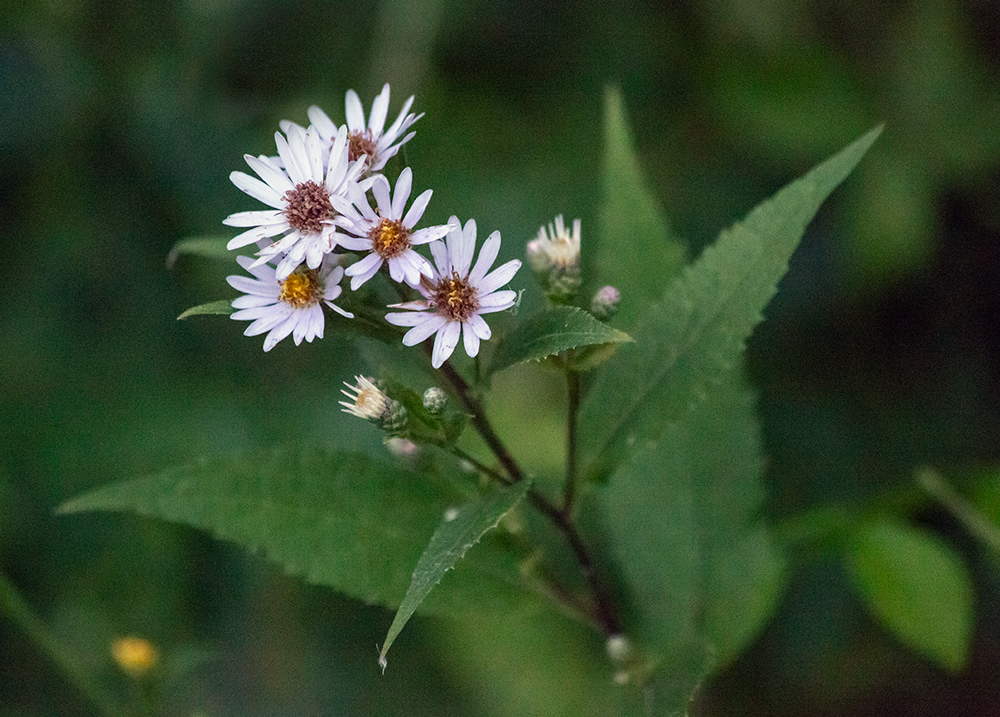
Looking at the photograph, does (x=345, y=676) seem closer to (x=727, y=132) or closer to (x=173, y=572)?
(x=173, y=572)

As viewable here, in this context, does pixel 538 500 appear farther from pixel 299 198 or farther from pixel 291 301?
pixel 299 198

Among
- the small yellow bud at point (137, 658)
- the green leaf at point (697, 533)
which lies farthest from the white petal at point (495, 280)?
the small yellow bud at point (137, 658)

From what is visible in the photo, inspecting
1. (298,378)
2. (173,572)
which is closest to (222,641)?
(173,572)

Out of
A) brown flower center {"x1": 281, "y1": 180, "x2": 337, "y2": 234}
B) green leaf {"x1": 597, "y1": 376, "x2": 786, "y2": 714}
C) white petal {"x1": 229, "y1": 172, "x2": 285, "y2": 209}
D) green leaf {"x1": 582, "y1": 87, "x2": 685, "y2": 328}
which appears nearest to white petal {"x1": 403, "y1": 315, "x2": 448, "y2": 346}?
brown flower center {"x1": 281, "y1": 180, "x2": 337, "y2": 234}

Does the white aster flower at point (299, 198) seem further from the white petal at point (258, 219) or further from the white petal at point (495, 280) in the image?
the white petal at point (495, 280)

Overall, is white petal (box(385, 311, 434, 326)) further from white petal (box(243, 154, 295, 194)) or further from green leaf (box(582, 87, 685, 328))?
green leaf (box(582, 87, 685, 328))

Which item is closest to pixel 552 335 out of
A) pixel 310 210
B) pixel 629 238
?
pixel 310 210
